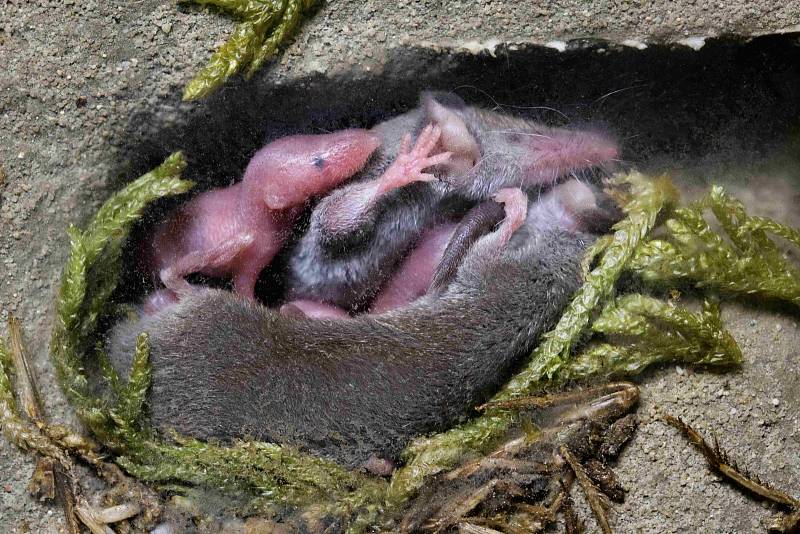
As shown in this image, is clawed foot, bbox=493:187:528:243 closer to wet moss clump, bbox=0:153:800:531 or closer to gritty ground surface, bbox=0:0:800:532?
wet moss clump, bbox=0:153:800:531

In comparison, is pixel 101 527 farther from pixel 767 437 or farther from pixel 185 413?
pixel 767 437

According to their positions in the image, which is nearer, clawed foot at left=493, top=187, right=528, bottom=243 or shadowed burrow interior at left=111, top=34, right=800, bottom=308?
shadowed burrow interior at left=111, top=34, right=800, bottom=308

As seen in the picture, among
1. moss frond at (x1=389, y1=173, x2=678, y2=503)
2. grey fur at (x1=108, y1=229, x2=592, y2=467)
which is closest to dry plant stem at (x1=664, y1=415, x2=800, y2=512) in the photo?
moss frond at (x1=389, y1=173, x2=678, y2=503)

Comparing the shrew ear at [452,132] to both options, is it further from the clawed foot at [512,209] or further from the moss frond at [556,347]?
the moss frond at [556,347]

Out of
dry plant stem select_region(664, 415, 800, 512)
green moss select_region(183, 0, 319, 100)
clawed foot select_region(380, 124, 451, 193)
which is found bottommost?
dry plant stem select_region(664, 415, 800, 512)

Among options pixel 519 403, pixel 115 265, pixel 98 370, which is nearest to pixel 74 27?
pixel 115 265

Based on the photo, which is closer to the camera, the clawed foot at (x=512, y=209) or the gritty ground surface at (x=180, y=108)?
the gritty ground surface at (x=180, y=108)

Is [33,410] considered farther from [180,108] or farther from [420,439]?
[420,439]

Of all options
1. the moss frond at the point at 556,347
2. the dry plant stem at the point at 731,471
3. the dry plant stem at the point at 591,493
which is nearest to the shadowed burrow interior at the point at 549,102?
the moss frond at the point at 556,347
